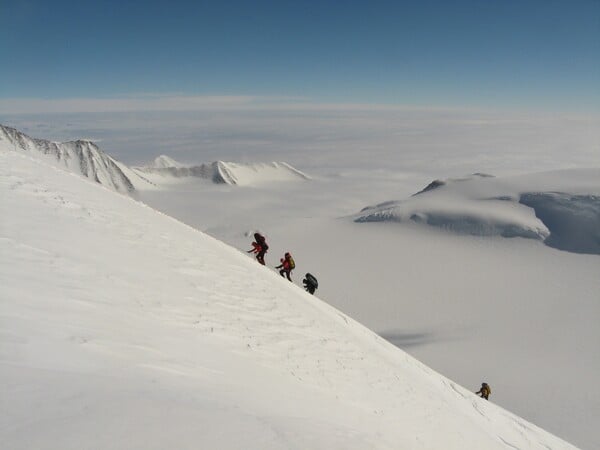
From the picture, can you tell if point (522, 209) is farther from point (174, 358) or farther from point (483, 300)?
point (174, 358)

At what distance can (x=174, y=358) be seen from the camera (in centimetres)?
550

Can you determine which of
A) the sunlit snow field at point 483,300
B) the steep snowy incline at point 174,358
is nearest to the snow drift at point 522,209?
the sunlit snow field at point 483,300

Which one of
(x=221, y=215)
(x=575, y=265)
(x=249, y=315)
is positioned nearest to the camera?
(x=249, y=315)

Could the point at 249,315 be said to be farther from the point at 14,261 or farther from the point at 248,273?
the point at 14,261

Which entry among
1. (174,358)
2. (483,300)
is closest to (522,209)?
(483,300)

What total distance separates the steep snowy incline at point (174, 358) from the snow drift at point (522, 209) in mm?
52351

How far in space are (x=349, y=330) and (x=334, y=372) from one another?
4173mm

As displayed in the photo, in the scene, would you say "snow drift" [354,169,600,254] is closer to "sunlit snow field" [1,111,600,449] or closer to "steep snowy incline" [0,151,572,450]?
"sunlit snow field" [1,111,600,449]

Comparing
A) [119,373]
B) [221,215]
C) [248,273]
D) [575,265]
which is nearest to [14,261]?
[119,373]

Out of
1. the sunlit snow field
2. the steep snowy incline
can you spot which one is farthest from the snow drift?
the steep snowy incline

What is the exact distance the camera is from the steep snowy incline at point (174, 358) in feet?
11.9

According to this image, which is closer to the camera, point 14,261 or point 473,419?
point 14,261

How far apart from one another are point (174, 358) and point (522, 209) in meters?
69.3

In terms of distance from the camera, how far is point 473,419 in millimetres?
10453
